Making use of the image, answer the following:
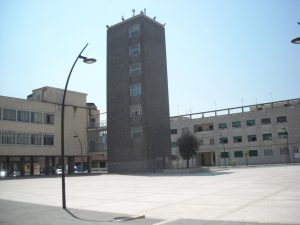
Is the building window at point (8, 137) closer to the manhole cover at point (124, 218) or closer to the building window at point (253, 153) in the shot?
the manhole cover at point (124, 218)

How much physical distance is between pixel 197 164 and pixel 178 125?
31.9 ft

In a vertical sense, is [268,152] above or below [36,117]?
below

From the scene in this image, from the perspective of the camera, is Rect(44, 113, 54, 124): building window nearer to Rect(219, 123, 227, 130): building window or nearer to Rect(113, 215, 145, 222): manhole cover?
Rect(219, 123, 227, 130): building window

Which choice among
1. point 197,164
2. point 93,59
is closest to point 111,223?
point 93,59

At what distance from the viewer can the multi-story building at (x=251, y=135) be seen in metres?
63.9

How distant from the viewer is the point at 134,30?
2032 inches

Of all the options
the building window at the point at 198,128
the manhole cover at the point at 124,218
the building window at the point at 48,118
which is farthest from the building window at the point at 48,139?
the manhole cover at the point at 124,218

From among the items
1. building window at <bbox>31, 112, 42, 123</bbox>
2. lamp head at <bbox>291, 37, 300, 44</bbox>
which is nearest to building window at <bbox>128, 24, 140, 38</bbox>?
building window at <bbox>31, 112, 42, 123</bbox>

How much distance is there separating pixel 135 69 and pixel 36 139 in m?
17.6

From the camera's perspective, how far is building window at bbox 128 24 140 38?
5111 centimetres

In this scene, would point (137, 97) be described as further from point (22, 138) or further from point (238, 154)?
point (238, 154)

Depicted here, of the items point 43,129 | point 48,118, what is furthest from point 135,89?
point 43,129

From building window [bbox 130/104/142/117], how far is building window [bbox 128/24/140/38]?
10.5 m

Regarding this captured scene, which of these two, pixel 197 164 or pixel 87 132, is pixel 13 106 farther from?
pixel 197 164
